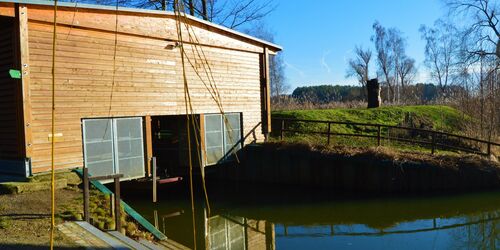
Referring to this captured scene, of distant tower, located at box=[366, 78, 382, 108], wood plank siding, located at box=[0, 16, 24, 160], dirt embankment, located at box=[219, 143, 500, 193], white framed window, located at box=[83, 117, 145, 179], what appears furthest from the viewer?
distant tower, located at box=[366, 78, 382, 108]

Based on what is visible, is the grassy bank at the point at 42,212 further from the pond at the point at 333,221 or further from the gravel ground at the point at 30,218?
the pond at the point at 333,221

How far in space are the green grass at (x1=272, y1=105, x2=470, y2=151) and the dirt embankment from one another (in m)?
2.19

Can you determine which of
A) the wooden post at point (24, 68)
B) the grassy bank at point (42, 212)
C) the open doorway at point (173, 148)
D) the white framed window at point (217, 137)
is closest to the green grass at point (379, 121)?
the white framed window at point (217, 137)

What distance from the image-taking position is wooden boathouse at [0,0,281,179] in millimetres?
9961

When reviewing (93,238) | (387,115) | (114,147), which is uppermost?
(387,115)

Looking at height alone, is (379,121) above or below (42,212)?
above

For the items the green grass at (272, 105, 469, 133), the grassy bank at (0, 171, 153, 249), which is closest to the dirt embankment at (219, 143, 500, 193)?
the green grass at (272, 105, 469, 133)

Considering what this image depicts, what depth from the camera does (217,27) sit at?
46.8ft

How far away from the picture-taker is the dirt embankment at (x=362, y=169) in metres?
14.0

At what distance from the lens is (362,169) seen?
14.8 meters

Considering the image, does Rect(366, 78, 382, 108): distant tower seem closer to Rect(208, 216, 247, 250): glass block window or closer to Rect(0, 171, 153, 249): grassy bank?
Rect(208, 216, 247, 250): glass block window

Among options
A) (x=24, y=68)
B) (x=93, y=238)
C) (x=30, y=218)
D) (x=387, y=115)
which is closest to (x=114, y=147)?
(x=24, y=68)

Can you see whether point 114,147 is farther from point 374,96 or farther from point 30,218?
point 374,96

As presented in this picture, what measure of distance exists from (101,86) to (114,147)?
5.31ft
